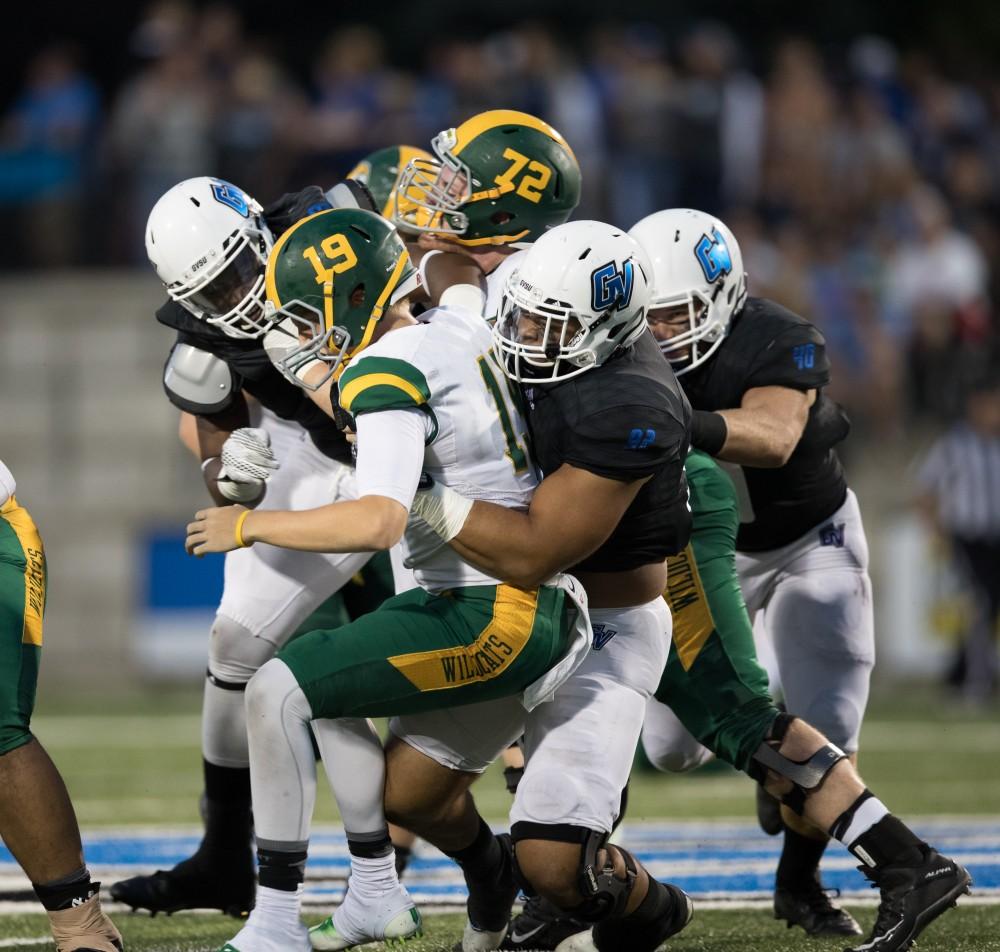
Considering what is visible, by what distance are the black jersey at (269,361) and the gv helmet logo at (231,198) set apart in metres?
0.11

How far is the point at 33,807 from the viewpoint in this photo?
11.5 feet

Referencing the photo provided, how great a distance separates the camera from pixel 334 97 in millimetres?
10797

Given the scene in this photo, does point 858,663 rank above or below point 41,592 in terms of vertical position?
below

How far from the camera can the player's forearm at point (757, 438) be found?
4.07m

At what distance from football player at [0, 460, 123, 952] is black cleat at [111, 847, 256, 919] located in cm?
65

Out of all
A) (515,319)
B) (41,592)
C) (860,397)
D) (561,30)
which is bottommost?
(860,397)

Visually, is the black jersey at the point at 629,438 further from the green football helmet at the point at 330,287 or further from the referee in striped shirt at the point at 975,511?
the referee in striped shirt at the point at 975,511

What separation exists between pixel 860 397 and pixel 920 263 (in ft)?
2.82

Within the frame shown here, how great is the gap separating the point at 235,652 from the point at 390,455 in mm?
1211

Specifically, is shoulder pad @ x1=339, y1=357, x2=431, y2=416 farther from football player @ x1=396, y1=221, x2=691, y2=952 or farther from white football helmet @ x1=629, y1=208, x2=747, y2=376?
white football helmet @ x1=629, y1=208, x2=747, y2=376

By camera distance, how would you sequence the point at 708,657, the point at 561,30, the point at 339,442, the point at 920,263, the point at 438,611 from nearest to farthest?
1. the point at 438,611
2. the point at 708,657
3. the point at 339,442
4. the point at 920,263
5. the point at 561,30

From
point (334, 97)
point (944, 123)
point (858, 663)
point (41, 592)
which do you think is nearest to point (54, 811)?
point (41, 592)

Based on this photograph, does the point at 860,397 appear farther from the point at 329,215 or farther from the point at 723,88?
the point at 329,215

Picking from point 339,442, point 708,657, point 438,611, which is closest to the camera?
point 438,611
